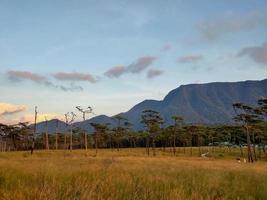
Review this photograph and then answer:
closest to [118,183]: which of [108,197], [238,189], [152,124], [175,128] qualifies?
[108,197]

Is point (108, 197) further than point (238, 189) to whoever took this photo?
No

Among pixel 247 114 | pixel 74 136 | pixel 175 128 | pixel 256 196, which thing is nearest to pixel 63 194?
pixel 256 196

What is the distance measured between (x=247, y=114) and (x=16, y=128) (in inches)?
3011

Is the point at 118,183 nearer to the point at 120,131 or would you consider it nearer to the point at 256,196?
the point at 256,196

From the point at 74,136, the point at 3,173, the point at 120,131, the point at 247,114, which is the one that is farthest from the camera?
the point at 74,136

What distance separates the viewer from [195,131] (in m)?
108

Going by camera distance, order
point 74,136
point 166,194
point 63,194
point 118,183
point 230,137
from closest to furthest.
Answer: point 63,194
point 166,194
point 118,183
point 230,137
point 74,136

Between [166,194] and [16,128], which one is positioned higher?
[16,128]

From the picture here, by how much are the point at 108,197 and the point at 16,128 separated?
4668 inches

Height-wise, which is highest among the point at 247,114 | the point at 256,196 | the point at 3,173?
the point at 247,114

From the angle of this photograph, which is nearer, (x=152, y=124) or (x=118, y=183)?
(x=118, y=183)

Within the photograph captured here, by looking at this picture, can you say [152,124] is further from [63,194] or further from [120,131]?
[63,194]

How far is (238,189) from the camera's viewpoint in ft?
38.7

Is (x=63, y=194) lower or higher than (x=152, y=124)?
lower
